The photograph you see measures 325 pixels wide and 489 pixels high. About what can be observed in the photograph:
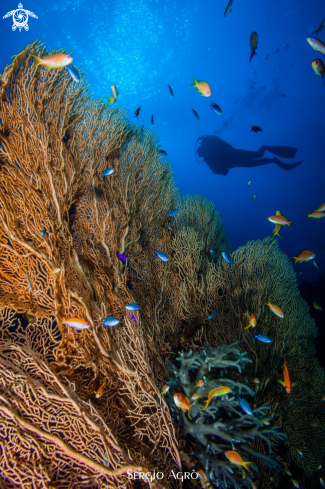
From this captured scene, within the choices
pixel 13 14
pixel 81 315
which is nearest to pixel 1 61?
pixel 13 14

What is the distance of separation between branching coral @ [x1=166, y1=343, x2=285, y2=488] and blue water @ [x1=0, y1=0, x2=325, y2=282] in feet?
96.9

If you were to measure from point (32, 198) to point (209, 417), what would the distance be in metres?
4.04

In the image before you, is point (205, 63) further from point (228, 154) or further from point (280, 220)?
point (280, 220)

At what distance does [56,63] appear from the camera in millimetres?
2689

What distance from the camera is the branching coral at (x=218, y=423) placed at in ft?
8.03

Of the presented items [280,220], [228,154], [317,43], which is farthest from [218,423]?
[228,154]

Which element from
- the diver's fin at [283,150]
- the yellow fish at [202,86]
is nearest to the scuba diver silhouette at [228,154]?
the diver's fin at [283,150]

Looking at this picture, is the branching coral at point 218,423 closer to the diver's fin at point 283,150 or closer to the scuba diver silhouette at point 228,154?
the scuba diver silhouette at point 228,154

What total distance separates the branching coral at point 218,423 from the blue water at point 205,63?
29.5 meters

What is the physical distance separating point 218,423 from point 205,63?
4048 centimetres

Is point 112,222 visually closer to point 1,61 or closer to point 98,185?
point 98,185

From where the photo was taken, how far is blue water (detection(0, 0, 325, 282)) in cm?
2148

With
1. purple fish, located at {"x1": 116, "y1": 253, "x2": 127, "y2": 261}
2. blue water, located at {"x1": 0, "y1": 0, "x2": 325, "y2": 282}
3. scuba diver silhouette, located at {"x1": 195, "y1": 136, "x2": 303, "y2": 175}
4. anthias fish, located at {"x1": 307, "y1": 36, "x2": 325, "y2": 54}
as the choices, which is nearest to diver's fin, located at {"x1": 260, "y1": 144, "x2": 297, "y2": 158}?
scuba diver silhouette, located at {"x1": 195, "y1": 136, "x2": 303, "y2": 175}

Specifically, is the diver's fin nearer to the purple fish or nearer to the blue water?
the blue water
